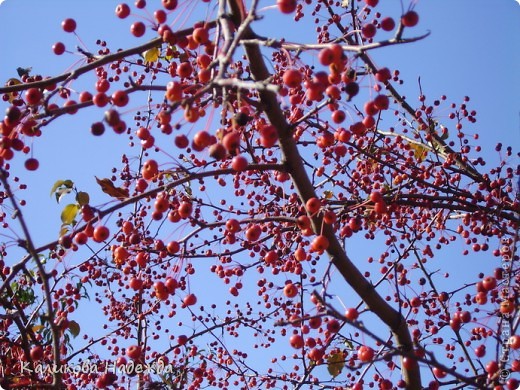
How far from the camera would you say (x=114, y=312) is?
7270 millimetres

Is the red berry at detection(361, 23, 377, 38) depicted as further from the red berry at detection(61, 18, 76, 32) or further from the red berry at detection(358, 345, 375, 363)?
the red berry at detection(61, 18, 76, 32)

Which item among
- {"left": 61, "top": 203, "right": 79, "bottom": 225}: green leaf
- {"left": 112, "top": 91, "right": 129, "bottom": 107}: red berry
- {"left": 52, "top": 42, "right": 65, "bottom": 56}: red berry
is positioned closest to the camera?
{"left": 112, "top": 91, "right": 129, "bottom": 107}: red berry

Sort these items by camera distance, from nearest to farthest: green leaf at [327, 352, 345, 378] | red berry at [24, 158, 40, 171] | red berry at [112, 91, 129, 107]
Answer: red berry at [112, 91, 129, 107] → red berry at [24, 158, 40, 171] → green leaf at [327, 352, 345, 378]

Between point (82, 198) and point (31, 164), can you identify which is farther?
point (82, 198)

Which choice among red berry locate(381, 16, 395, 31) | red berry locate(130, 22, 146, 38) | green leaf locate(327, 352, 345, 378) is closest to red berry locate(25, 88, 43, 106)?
red berry locate(130, 22, 146, 38)

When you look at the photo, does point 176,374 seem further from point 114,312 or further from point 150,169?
point 150,169

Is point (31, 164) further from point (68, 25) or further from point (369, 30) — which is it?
point (369, 30)

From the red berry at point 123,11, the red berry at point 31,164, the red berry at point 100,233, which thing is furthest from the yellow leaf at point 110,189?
the red berry at point 123,11

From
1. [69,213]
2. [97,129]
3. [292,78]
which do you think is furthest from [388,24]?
[69,213]

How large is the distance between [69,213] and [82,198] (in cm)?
29

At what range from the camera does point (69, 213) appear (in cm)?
341

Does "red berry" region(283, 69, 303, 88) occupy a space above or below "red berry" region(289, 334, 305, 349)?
above

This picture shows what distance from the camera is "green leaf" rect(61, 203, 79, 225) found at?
133 inches

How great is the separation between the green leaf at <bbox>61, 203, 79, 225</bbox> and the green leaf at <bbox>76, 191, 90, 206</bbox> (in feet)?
0.52
